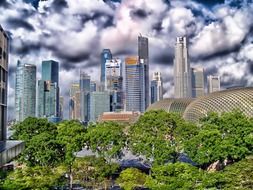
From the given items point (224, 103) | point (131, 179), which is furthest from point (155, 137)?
point (224, 103)

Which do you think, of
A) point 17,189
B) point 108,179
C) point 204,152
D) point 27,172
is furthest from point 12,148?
point 204,152

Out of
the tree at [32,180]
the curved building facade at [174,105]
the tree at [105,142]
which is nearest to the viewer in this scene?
the tree at [32,180]

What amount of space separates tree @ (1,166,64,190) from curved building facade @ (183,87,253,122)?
49.0 metres

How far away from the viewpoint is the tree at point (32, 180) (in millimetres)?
23972

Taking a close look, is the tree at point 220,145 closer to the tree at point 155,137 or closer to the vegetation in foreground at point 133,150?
the vegetation in foreground at point 133,150

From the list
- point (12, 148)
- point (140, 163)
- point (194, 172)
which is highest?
point (12, 148)

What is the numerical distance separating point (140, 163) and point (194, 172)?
27996mm

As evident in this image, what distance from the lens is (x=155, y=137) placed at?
136 feet

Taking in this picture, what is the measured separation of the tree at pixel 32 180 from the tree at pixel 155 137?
11.1 m

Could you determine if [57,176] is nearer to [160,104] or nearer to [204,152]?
[204,152]

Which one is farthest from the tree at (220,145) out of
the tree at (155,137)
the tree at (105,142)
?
the tree at (105,142)

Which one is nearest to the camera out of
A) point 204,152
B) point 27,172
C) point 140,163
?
point 27,172

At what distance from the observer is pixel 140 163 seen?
5503 cm

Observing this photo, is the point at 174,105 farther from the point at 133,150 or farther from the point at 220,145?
the point at 220,145
